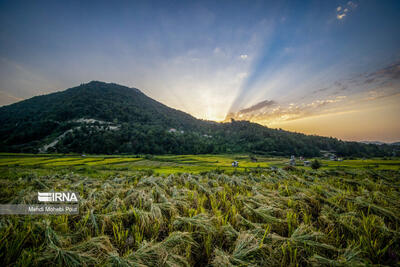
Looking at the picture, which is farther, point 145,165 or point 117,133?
point 117,133

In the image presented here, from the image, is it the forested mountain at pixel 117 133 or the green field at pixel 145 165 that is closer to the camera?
the green field at pixel 145 165

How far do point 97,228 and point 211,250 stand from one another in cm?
249

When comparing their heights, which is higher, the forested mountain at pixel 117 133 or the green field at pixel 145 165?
the forested mountain at pixel 117 133

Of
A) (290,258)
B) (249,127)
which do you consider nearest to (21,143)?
(290,258)

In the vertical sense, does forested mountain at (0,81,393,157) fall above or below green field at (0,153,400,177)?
above

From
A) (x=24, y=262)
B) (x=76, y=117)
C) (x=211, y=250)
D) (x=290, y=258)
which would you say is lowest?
(x=211, y=250)

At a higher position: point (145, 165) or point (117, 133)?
point (117, 133)

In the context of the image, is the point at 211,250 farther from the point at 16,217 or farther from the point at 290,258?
the point at 16,217

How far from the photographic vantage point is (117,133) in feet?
260

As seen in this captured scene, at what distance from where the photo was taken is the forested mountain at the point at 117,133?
234 feet

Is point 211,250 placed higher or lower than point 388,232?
lower

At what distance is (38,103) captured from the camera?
5017 inches

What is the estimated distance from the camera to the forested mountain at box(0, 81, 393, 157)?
7144 cm

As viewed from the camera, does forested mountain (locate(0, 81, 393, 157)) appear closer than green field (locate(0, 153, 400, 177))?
No
